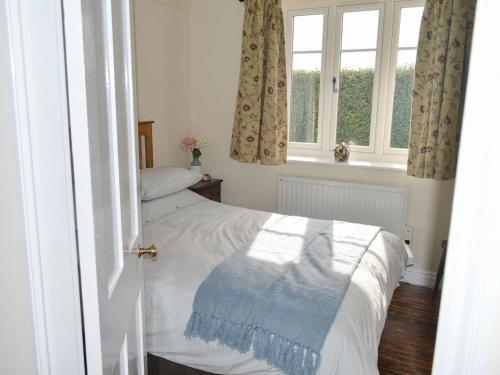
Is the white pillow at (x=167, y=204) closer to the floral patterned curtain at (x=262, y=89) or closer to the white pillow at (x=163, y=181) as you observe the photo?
the white pillow at (x=163, y=181)

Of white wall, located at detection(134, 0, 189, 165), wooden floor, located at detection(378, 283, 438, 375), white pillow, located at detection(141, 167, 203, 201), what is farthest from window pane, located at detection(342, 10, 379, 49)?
wooden floor, located at detection(378, 283, 438, 375)

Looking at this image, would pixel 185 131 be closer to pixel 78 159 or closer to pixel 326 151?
pixel 326 151

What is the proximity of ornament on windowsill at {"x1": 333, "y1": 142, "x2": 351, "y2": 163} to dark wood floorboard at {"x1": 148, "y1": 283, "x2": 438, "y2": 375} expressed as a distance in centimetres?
116

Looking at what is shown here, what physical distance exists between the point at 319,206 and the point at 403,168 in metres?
0.76

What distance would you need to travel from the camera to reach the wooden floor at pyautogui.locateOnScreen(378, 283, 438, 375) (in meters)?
2.43

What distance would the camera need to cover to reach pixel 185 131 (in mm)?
4184

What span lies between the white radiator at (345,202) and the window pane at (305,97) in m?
0.46

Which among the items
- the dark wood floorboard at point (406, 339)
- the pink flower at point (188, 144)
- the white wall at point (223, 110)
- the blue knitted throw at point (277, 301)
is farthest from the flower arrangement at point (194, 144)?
the dark wood floorboard at point (406, 339)

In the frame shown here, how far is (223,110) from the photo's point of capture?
A: 13.3ft

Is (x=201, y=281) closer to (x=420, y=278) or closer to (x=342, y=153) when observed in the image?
(x=342, y=153)

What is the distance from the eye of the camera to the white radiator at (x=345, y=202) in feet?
11.3

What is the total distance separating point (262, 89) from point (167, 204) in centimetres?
136

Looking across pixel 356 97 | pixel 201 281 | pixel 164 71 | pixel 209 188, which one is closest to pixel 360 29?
pixel 356 97

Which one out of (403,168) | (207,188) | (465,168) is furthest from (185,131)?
(465,168)
